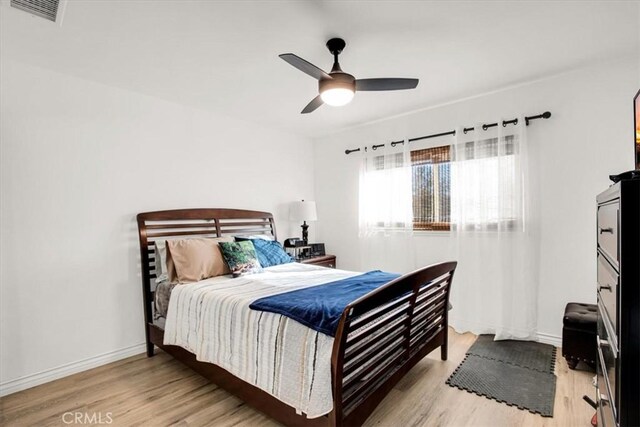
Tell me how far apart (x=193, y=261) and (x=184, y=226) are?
663mm

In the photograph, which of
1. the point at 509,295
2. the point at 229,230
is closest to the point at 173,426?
the point at 229,230

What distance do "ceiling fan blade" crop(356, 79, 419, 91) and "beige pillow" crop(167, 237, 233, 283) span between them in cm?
201

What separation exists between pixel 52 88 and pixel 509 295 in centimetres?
460

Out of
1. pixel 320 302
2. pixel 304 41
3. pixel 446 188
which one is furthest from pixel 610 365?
pixel 446 188

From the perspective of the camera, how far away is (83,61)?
252cm

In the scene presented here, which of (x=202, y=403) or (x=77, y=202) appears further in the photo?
(x=77, y=202)

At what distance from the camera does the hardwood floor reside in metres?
2.02

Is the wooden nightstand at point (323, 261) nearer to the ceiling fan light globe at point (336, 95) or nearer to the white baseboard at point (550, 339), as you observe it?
the ceiling fan light globe at point (336, 95)

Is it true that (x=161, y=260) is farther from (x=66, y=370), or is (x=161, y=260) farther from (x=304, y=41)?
(x=304, y=41)

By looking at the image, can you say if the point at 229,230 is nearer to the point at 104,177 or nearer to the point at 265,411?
the point at 104,177

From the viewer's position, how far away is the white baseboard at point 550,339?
3.00 metres

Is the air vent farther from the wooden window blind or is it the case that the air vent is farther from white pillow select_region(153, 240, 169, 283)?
the wooden window blind

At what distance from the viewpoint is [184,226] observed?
342 cm

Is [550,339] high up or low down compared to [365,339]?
down
